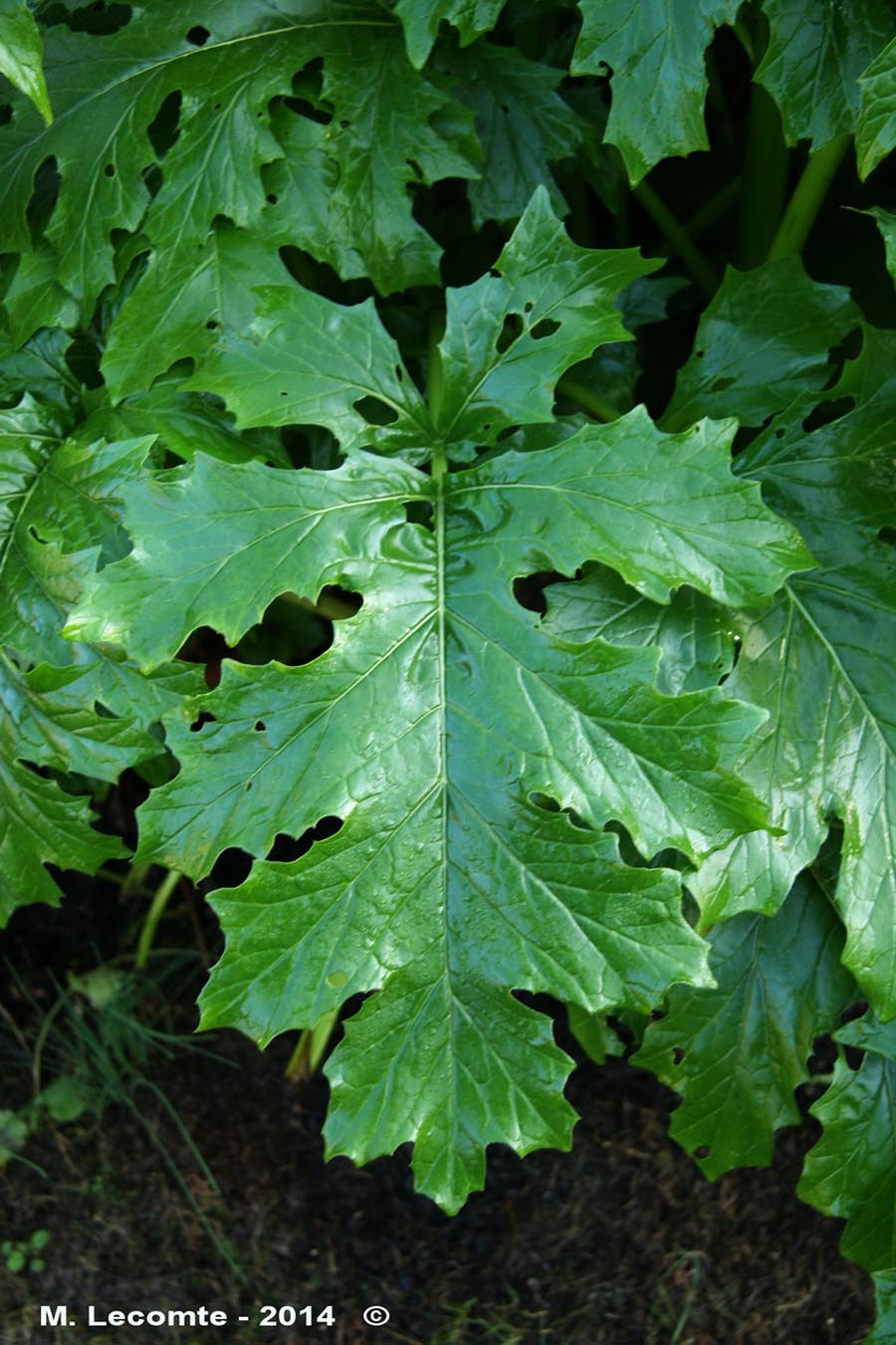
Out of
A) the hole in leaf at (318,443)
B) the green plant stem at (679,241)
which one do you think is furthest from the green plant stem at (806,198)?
the hole in leaf at (318,443)

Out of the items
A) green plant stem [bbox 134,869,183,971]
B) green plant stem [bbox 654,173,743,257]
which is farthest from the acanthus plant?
green plant stem [bbox 134,869,183,971]

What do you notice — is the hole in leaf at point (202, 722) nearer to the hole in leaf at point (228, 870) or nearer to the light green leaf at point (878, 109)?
the hole in leaf at point (228, 870)

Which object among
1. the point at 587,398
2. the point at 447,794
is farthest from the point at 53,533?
the point at 587,398

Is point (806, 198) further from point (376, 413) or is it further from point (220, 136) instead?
point (220, 136)

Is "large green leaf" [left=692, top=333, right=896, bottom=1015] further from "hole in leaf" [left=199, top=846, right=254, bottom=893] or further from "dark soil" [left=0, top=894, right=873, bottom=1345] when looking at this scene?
"hole in leaf" [left=199, top=846, right=254, bottom=893]

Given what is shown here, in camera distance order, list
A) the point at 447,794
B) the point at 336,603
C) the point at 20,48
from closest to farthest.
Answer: the point at 20,48, the point at 447,794, the point at 336,603
